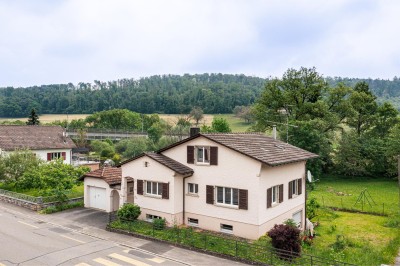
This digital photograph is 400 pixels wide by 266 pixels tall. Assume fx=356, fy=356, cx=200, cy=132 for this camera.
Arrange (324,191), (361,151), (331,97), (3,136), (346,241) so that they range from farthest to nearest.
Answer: (331,97) < (361,151) < (3,136) < (324,191) < (346,241)

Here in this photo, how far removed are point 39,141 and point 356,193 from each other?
1655 inches

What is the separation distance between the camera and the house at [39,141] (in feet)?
156

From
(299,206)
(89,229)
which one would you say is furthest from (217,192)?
(89,229)

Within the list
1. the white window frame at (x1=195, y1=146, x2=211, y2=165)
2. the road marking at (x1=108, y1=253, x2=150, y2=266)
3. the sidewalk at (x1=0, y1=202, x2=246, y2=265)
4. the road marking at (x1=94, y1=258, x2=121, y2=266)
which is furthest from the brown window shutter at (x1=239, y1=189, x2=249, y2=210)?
the road marking at (x1=94, y1=258, x2=121, y2=266)

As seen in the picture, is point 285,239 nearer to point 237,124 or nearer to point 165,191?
point 165,191

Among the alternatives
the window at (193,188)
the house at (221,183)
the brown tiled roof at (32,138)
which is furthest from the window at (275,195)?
the brown tiled roof at (32,138)

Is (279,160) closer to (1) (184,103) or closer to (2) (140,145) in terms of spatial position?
(2) (140,145)

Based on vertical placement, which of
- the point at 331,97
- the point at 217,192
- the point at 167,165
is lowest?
the point at 217,192

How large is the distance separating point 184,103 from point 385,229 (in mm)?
130502

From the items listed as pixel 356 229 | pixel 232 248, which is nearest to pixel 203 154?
pixel 232 248

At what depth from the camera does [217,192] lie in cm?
2289

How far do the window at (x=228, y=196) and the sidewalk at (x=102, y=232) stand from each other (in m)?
4.06

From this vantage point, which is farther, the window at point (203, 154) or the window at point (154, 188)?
the window at point (154, 188)

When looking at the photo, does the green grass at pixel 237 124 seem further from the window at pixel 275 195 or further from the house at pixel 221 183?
the window at pixel 275 195
